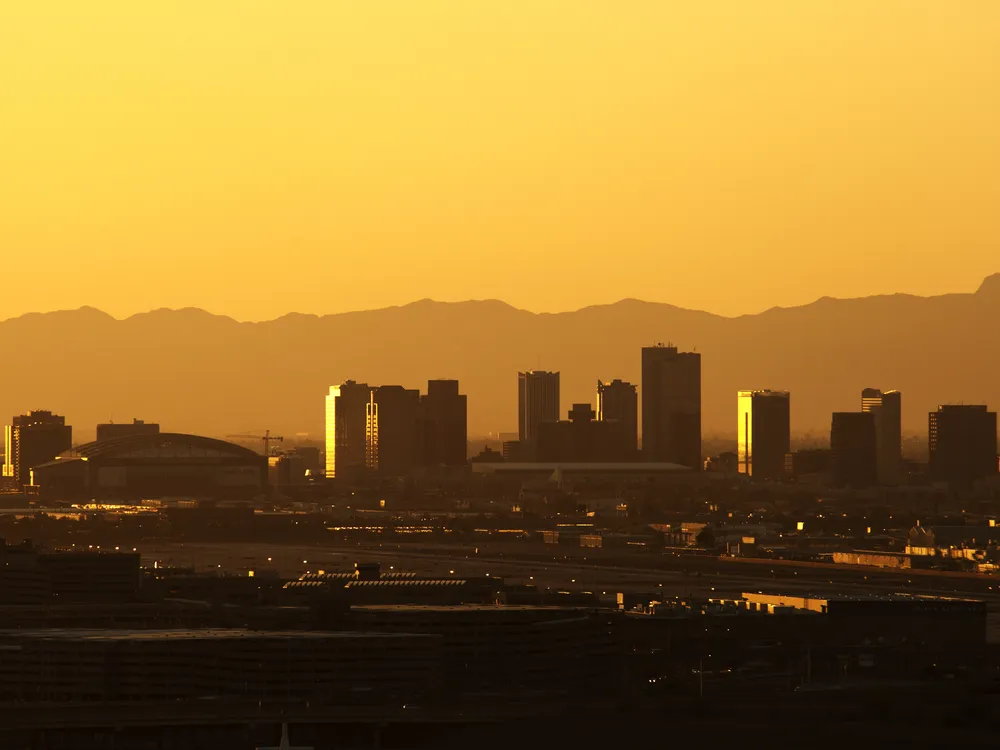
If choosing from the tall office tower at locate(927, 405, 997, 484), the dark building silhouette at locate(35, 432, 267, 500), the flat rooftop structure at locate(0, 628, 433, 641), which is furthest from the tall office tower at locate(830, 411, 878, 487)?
the flat rooftop structure at locate(0, 628, 433, 641)

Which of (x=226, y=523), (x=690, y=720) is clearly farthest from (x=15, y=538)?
(x=690, y=720)

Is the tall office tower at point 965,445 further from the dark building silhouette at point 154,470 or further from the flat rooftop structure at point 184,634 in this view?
the flat rooftop structure at point 184,634

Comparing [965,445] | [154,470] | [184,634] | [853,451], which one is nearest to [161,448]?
[154,470]

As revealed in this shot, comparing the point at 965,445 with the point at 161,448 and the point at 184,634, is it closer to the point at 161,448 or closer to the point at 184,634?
the point at 161,448

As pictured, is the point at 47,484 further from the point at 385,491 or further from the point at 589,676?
the point at 589,676

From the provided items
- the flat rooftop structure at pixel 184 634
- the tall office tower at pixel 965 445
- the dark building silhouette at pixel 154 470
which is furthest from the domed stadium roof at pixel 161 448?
the flat rooftop structure at pixel 184 634

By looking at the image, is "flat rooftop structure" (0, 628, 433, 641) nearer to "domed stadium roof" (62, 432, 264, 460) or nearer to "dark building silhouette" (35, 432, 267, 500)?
"dark building silhouette" (35, 432, 267, 500)
